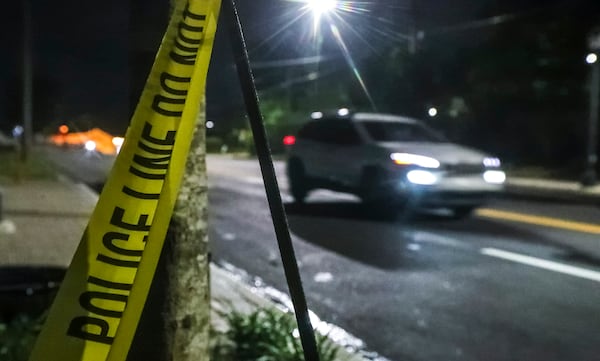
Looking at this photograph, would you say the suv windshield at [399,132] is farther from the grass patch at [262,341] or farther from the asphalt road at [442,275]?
the grass patch at [262,341]

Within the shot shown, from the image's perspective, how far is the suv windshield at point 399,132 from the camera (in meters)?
14.4

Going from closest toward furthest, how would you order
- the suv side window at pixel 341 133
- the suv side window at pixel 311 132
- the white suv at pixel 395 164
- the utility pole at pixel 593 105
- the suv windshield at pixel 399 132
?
1. the white suv at pixel 395 164
2. the suv windshield at pixel 399 132
3. the suv side window at pixel 341 133
4. the suv side window at pixel 311 132
5. the utility pole at pixel 593 105

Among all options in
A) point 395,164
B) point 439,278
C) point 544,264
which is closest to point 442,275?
point 439,278

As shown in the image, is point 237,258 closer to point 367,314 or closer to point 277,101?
point 367,314

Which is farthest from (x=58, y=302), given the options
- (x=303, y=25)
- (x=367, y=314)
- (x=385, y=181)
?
(x=303, y=25)

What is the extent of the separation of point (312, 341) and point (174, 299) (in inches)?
31.5

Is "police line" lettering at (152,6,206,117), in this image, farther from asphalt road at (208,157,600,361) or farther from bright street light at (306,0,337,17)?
bright street light at (306,0,337,17)

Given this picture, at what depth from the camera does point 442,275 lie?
930cm

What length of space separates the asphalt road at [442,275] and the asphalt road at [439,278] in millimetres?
13

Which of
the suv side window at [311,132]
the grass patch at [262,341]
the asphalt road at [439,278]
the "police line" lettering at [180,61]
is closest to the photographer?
the "police line" lettering at [180,61]

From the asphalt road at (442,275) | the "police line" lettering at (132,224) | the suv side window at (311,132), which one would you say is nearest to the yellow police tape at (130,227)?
the "police line" lettering at (132,224)

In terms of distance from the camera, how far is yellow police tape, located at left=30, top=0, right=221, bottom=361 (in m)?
3.01

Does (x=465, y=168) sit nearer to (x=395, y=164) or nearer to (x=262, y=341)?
(x=395, y=164)

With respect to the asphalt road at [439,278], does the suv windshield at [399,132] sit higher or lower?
higher
